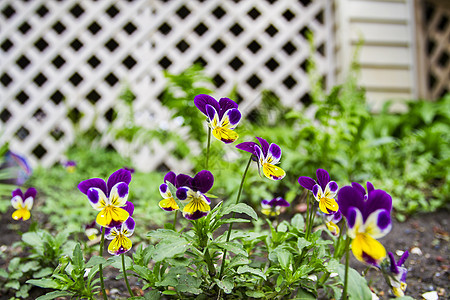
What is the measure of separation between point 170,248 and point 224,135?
0.25m

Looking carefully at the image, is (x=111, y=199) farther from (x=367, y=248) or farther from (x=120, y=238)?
(x=367, y=248)

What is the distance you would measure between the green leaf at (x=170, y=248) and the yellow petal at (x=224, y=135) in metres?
0.22

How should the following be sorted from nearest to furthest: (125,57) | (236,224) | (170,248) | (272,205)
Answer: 1. (170,248)
2. (272,205)
3. (236,224)
4. (125,57)

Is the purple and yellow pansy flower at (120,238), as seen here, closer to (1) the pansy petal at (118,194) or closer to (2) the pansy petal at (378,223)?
(1) the pansy petal at (118,194)

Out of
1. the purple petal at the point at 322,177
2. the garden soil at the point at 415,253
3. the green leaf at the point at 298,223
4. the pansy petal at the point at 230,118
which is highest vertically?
the pansy petal at the point at 230,118

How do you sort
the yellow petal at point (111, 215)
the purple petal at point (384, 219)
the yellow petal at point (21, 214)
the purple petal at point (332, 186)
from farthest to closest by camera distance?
the yellow petal at point (21, 214), the purple petal at point (332, 186), the yellow petal at point (111, 215), the purple petal at point (384, 219)

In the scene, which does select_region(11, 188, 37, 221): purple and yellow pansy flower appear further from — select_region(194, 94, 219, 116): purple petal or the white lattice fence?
the white lattice fence

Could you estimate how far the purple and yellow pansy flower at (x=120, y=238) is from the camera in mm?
730

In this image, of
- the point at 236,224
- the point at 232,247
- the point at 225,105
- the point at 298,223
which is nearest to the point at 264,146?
the point at 225,105

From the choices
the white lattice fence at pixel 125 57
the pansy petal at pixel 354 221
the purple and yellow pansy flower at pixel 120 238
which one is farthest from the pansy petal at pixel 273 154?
the white lattice fence at pixel 125 57

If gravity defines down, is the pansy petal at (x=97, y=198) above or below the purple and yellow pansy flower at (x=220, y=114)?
below

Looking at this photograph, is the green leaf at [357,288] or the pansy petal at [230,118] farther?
the pansy petal at [230,118]

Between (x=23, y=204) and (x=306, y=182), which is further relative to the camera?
(x=23, y=204)

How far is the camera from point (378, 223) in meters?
0.58
